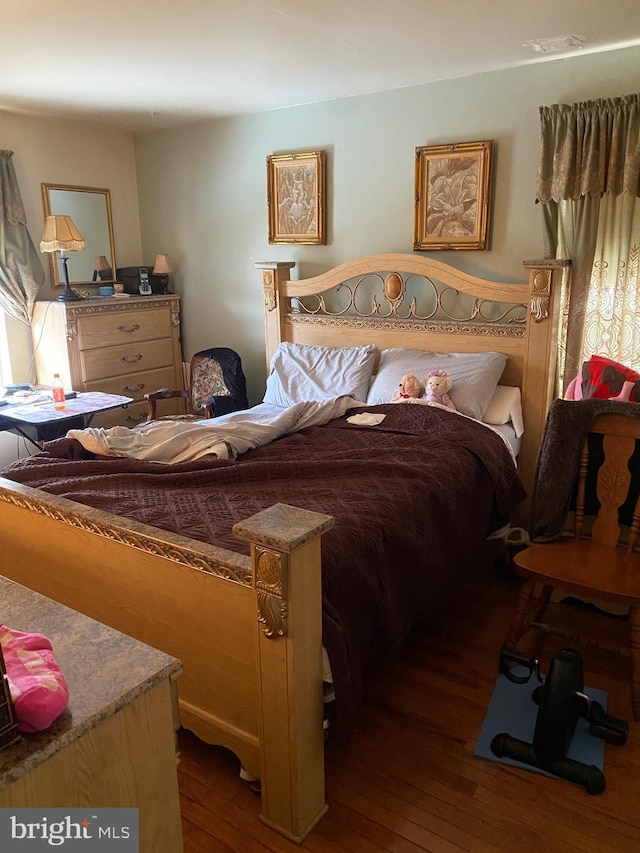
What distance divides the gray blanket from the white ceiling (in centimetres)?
143

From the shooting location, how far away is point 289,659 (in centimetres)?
153

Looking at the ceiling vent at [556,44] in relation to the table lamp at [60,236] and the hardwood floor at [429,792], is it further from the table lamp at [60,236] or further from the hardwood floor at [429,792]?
the table lamp at [60,236]

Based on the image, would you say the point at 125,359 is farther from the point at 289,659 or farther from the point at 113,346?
the point at 289,659

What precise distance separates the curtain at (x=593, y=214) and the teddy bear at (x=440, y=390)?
22.7 inches

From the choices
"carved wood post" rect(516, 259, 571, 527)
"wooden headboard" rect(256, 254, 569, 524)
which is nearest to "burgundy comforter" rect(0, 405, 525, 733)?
"carved wood post" rect(516, 259, 571, 527)

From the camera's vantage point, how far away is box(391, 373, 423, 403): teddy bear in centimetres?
320

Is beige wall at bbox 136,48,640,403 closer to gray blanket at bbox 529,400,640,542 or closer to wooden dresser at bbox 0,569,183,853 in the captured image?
gray blanket at bbox 529,400,640,542

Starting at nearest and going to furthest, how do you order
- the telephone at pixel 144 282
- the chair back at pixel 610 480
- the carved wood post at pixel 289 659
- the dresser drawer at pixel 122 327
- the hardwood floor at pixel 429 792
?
1. the carved wood post at pixel 289 659
2. the hardwood floor at pixel 429 792
3. the chair back at pixel 610 480
4. the dresser drawer at pixel 122 327
5. the telephone at pixel 144 282

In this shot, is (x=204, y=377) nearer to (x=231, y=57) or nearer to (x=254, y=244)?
(x=254, y=244)

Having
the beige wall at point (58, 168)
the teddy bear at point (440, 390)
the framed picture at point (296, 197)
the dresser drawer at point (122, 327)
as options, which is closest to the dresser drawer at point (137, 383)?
the dresser drawer at point (122, 327)

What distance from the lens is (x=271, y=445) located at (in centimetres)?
280

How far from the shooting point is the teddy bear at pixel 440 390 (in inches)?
122

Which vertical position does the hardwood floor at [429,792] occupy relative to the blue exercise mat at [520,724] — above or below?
below

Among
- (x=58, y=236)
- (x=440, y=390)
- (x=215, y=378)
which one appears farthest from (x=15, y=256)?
Result: (x=440, y=390)
